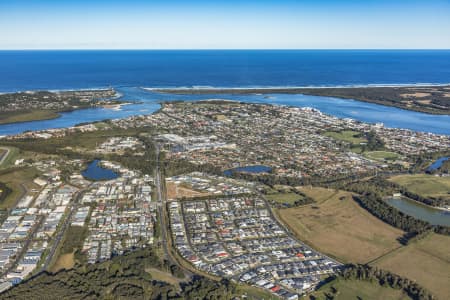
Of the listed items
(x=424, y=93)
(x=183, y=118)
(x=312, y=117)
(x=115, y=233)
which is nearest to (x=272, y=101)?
(x=312, y=117)

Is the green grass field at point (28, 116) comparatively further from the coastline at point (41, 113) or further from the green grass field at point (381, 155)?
the green grass field at point (381, 155)

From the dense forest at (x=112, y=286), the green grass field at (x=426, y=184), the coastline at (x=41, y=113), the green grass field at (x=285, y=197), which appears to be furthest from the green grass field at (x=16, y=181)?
the green grass field at (x=426, y=184)

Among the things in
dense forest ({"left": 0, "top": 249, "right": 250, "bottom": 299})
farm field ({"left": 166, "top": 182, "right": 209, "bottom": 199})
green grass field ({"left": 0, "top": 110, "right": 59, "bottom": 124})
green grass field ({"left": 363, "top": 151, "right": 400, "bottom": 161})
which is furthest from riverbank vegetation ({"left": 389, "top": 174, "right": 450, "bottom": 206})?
green grass field ({"left": 0, "top": 110, "right": 59, "bottom": 124})

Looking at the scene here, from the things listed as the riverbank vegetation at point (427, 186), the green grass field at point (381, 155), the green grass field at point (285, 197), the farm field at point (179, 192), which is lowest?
the green grass field at point (285, 197)

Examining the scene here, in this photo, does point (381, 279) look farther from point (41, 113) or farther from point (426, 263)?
point (41, 113)

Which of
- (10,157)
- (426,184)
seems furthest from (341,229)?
(10,157)

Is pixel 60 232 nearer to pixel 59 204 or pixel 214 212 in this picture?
pixel 59 204

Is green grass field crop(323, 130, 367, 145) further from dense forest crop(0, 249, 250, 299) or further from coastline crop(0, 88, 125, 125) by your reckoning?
coastline crop(0, 88, 125, 125)
